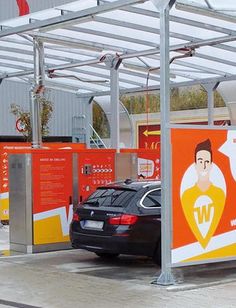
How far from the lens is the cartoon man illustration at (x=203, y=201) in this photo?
10.2 meters

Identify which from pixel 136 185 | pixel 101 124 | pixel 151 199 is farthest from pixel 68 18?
pixel 101 124

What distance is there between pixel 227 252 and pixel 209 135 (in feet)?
6.08

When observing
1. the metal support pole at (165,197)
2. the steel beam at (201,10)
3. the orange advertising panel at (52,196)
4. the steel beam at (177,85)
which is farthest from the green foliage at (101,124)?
the metal support pole at (165,197)

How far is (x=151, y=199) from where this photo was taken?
11656mm

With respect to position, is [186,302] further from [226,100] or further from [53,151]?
[226,100]

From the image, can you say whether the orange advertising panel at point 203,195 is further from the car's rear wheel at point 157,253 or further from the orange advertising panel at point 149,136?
the orange advertising panel at point 149,136

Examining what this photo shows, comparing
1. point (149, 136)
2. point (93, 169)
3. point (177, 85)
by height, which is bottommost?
point (93, 169)

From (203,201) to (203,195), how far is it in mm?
90

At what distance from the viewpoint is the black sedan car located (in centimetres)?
1105

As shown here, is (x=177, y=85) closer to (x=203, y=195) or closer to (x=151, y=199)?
(x=151, y=199)

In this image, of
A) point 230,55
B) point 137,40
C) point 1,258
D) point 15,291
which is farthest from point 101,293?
point 230,55

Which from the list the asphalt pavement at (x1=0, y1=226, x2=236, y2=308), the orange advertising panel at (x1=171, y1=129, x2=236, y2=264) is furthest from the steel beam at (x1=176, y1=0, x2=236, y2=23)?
the asphalt pavement at (x1=0, y1=226, x2=236, y2=308)

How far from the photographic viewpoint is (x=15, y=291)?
9.74 meters

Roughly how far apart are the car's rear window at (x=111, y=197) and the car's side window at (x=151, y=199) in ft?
0.73
